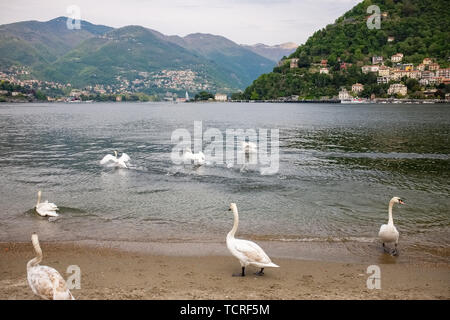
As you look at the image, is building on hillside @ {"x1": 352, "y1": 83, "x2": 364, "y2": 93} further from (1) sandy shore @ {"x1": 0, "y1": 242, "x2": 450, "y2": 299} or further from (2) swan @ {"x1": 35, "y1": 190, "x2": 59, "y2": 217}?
(1) sandy shore @ {"x1": 0, "y1": 242, "x2": 450, "y2": 299}

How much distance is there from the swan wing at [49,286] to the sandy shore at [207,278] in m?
0.74

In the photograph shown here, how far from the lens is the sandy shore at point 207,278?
7.00 meters

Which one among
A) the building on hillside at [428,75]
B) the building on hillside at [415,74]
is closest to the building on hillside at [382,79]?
the building on hillside at [415,74]

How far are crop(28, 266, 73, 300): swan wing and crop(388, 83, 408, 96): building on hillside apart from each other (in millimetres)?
191562

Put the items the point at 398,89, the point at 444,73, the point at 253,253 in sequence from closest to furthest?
the point at 253,253
the point at 398,89
the point at 444,73

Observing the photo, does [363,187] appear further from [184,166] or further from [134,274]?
[134,274]

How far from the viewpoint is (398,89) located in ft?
585

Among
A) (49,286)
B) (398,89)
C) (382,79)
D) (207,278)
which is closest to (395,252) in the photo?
(207,278)

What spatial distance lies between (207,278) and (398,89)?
193041mm

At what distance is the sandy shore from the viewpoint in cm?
700

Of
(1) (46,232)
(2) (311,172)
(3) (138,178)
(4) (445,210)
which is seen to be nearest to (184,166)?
(3) (138,178)

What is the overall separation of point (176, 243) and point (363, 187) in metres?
10.5

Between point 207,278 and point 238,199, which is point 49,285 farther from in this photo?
point 238,199
